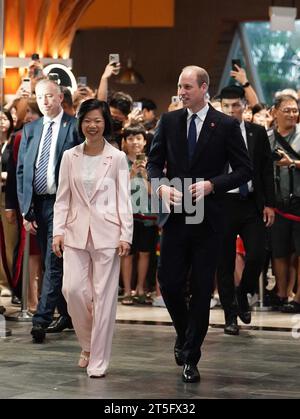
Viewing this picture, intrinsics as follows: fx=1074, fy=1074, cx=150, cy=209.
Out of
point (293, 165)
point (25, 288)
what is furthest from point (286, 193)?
point (25, 288)

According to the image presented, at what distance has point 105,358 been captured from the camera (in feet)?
20.3

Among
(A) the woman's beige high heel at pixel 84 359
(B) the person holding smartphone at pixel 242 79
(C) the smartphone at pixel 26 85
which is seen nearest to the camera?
(A) the woman's beige high heel at pixel 84 359

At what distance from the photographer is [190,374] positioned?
5.99m

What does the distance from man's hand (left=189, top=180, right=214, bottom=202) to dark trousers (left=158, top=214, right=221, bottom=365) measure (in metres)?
0.22

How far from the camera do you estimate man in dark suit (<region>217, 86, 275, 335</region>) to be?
7.90 meters

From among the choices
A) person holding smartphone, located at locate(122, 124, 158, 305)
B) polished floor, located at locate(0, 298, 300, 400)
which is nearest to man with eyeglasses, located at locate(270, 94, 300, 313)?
polished floor, located at locate(0, 298, 300, 400)

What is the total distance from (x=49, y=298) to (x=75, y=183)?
5.37ft

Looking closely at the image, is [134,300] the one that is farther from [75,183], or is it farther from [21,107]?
[75,183]

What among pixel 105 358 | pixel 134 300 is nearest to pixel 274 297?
pixel 134 300

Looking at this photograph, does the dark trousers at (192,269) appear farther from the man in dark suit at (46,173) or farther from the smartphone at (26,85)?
the smartphone at (26,85)

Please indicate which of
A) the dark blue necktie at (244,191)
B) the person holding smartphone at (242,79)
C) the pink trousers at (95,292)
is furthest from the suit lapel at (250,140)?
the pink trousers at (95,292)

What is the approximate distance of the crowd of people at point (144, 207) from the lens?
238 inches

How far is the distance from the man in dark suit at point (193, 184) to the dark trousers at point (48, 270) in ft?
5.49
